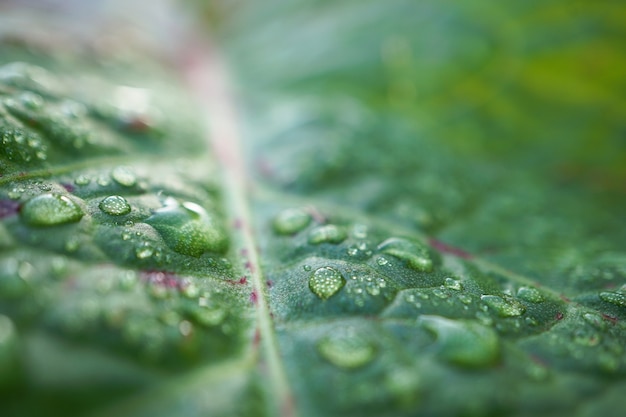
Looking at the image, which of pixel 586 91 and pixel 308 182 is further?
pixel 586 91

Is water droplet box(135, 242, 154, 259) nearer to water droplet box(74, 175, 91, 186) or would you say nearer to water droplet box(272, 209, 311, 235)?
water droplet box(74, 175, 91, 186)

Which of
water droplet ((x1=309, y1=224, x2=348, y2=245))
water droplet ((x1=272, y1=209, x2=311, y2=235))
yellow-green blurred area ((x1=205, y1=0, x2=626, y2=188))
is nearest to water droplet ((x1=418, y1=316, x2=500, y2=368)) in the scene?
water droplet ((x1=309, y1=224, x2=348, y2=245))

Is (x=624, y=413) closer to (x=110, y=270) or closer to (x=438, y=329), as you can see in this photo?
(x=438, y=329)

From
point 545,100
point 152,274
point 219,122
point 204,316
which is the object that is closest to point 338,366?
point 204,316

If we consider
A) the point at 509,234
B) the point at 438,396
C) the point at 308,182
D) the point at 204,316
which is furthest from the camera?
the point at 308,182

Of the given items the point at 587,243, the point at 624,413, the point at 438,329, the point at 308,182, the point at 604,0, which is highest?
the point at 604,0

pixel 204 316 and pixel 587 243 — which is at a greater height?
pixel 587 243
